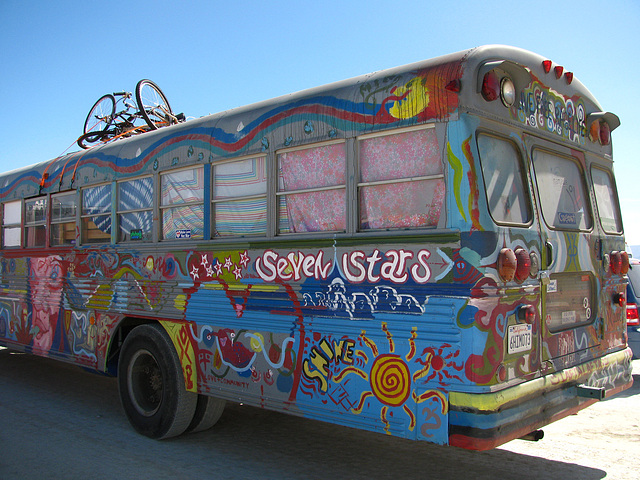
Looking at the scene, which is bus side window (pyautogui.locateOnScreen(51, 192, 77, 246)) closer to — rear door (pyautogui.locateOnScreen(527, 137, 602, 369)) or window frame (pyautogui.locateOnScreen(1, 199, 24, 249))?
window frame (pyautogui.locateOnScreen(1, 199, 24, 249))

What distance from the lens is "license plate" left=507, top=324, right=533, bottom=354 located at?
3.41 m

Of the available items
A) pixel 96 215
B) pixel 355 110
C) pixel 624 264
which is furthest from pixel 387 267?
pixel 96 215

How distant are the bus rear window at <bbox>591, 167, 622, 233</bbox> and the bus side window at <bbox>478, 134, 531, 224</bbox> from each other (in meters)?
1.34

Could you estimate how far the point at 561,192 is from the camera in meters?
4.27

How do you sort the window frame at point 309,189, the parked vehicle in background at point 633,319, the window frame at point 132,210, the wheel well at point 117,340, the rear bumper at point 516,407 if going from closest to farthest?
the rear bumper at point 516,407 → the window frame at point 309,189 → the window frame at point 132,210 → the wheel well at point 117,340 → the parked vehicle in background at point 633,319

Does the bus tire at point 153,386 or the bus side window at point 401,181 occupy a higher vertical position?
the bus side window at point 401,181

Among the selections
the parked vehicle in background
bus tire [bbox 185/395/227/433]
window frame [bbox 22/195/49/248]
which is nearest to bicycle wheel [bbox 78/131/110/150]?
window frame [bbox 22/195/49/248]

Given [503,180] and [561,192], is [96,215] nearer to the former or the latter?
[503,180]

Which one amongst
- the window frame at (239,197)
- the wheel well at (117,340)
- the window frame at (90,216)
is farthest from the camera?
the window frame at (90,216)

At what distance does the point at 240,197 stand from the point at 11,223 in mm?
4771

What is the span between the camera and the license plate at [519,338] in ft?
11.2

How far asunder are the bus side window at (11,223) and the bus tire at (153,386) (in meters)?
3.22

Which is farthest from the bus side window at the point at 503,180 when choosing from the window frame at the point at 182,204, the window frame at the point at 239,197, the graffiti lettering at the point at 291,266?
the window frame at the point at 182,204

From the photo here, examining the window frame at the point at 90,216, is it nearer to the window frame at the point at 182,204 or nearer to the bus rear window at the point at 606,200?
the window frame at the point at 182,204
